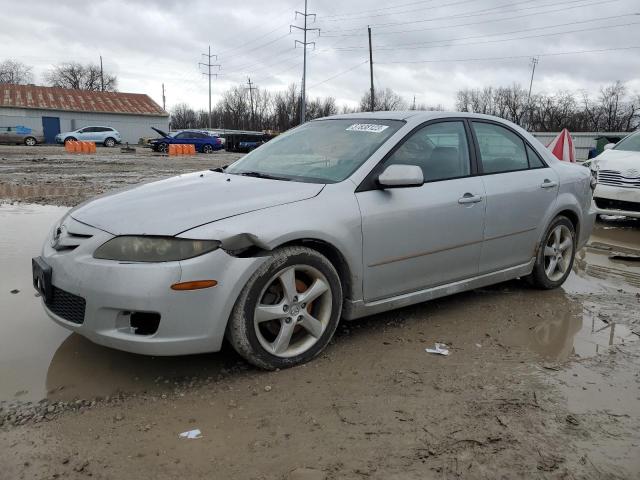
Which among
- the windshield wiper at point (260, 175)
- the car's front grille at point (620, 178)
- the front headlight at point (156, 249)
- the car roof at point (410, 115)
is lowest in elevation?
the front headlight at point (156, 249)

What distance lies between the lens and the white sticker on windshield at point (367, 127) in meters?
3.96

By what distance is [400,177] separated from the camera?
347 cm

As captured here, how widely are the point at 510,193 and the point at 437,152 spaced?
75 centimetres

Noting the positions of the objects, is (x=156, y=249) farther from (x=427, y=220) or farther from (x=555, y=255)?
(x=555, y=255)

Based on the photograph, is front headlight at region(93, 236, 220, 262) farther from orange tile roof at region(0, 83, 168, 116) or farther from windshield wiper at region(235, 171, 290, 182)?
orange tile roof at region(0, 83, 168, 116)

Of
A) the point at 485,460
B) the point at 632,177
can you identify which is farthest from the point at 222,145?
the point at 485,460

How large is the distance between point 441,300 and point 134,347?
272 centimetres

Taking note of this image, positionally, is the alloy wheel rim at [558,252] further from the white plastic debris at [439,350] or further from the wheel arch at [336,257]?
the wheel arch at [336,257]

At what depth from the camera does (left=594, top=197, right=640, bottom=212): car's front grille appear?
8.63 meters

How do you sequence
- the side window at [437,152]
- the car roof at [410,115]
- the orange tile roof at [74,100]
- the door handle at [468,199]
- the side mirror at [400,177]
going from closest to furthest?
1. the side mirror at [400,177]
2. the side window at [437,152]
3. the door handle at [468,199]
4. the car roof at [410,115]
5. the orange tile roof at [74,100]

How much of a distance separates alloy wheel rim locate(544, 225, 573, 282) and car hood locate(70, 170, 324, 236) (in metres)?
2.62

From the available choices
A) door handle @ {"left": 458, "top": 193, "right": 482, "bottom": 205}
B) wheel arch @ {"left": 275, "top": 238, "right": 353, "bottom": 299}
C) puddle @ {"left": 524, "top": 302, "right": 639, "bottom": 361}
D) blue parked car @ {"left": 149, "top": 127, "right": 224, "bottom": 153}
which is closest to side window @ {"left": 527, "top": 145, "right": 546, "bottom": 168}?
door handle @ {"left": 458, "top": 193, "right": 482, "bottom": 205}

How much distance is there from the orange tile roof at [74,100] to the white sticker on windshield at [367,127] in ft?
157

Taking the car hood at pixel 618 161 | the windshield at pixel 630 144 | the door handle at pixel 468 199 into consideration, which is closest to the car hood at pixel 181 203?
the door handle at pixel 468 199
